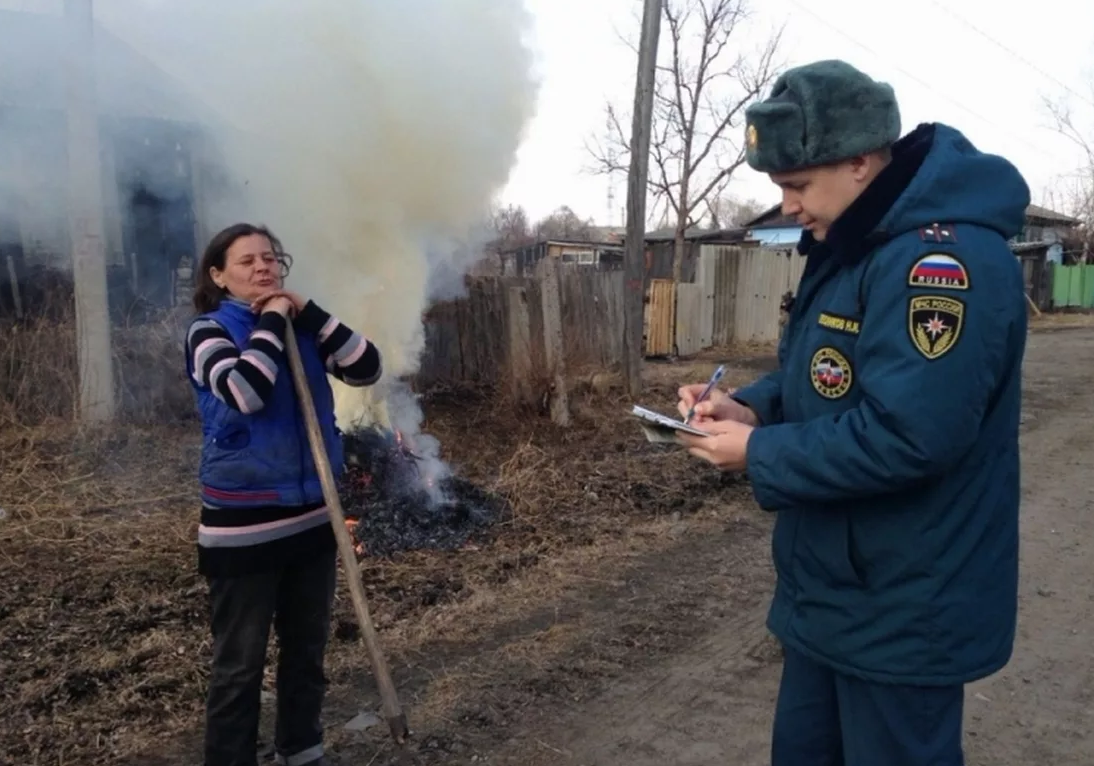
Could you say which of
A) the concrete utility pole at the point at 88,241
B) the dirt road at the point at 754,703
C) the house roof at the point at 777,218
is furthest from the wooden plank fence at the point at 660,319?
the house roof at the point at 777,218

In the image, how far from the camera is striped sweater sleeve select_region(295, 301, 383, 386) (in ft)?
9.60

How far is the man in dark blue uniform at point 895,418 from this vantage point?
61.2 inches

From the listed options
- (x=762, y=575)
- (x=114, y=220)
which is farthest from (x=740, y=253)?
(x=762, y=575)

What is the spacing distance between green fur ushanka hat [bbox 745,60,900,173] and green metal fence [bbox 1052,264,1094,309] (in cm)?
3215

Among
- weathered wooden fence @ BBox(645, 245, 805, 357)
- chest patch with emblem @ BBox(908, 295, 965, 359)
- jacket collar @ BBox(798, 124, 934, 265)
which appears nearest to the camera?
chest patch with emblem @ BBox(908, 295, 965, 359)

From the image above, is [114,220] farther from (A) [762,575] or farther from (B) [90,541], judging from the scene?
(A) [762,575]

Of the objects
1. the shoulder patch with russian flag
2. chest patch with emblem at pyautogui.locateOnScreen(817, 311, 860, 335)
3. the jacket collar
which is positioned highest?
the jacket collar

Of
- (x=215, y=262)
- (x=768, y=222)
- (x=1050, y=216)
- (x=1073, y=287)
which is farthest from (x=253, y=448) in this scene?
(x=1050, y=216)

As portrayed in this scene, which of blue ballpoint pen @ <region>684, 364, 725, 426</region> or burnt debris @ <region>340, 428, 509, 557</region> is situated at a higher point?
blue ballpoint pen @ <region>684, 364, 725, 426</region>

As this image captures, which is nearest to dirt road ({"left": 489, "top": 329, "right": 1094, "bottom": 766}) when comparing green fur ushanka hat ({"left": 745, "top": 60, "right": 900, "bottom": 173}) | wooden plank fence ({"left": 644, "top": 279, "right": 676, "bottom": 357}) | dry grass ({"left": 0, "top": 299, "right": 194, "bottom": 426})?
green fur ushanka hat ({"left": 745, "top": 60, "right": 900, "bottom": 173})

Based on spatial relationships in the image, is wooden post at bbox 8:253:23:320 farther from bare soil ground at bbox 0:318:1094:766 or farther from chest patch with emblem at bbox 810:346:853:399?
chest patch with emblem at bbox 810:346:853:399

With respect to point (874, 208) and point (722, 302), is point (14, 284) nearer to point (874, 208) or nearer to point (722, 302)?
point (874, 208)

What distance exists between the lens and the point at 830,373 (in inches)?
68.6

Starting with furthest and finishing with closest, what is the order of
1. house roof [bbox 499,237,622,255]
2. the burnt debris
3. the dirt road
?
house roof [bbox 499,237,622,255] → the burnt debris → the dirt road
